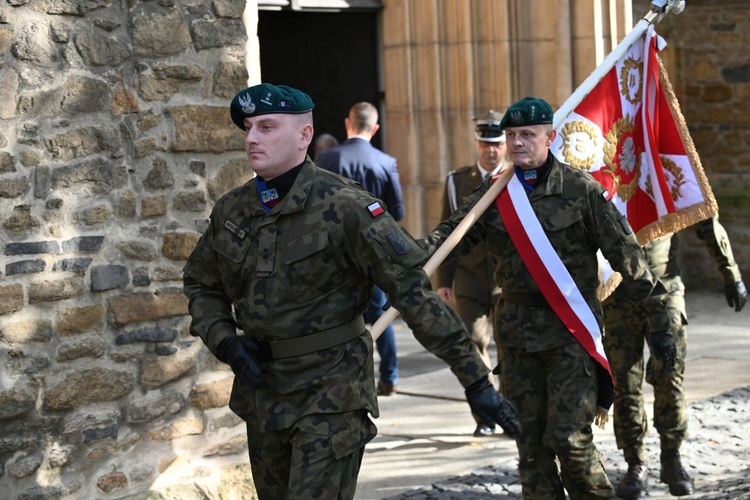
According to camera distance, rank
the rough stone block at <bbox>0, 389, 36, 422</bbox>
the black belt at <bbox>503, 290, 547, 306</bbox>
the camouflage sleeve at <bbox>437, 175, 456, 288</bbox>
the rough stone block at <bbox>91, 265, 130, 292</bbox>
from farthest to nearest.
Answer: the camouflage sleeve at <bbox>437, 175, 456, 288</bbox> < the black belt at <bbox>503, 290, 547, 306</bbox> < the rough stone block at <bbox>91, 265, 130, 292</bbox> < the rough stone block at <bbox>0, 389, 36, 422</bbox>

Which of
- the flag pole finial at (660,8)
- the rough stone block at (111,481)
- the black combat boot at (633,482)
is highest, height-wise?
the flag pole finial at (660,8)

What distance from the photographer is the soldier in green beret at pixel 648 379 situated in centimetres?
672

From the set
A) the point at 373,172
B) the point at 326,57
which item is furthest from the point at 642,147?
the point at 326,57

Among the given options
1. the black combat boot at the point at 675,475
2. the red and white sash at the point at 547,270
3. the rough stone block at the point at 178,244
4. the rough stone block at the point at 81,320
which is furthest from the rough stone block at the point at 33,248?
the black combat boot at the point at 675,475

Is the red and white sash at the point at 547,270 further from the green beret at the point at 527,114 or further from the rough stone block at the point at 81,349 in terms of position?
the rough stone block at the point at 81,349

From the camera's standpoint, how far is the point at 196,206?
5.95m

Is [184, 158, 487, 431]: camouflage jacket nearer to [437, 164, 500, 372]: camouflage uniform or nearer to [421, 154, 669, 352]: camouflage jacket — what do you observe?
[421, 154, 669, 352]: camouflage jacket

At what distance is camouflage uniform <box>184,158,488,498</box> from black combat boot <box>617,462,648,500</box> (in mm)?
2399

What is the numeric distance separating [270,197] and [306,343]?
1.57 ft

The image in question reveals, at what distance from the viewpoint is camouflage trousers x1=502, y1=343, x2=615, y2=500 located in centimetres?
574

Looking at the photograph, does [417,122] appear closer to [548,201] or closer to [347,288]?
[548,201]

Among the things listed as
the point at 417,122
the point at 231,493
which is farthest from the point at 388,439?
the point at 417,122

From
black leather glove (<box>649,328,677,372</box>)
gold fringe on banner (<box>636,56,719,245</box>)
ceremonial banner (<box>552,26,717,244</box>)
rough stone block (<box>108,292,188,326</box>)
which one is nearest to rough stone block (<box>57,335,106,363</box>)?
rough stone block (<box>108,292,188,326</box>)

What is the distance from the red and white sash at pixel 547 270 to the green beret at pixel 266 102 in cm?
153
